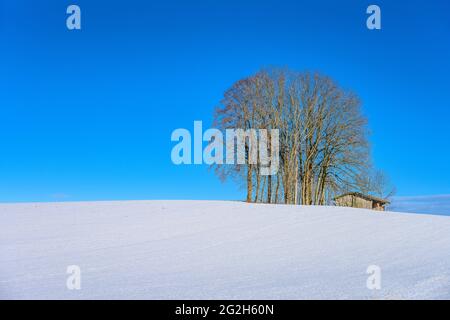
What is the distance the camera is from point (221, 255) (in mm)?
9711

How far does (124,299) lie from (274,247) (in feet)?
20.0

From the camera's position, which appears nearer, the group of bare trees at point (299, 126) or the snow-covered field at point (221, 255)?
the snow-covered field at point (221, 255)

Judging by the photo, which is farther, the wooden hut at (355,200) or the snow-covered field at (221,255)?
the wooden hut at (355,200)

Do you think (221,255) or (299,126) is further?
(299,126)

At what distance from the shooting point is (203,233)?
13.6 meters

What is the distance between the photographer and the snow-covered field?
604 centimetres

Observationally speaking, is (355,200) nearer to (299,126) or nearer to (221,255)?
(299,126)

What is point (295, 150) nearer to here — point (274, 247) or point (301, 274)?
point (274, 247)

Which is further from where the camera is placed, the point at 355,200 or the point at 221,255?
the point at 355,200

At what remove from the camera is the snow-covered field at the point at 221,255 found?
6.04 meters

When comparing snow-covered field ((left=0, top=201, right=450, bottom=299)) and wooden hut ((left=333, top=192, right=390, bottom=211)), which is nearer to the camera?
snow-covered field ((left=0, top=201, right=450, bottom=299))

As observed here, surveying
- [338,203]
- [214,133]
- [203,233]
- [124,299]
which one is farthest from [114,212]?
[338,203]

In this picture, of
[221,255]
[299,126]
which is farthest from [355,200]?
[221,255]
